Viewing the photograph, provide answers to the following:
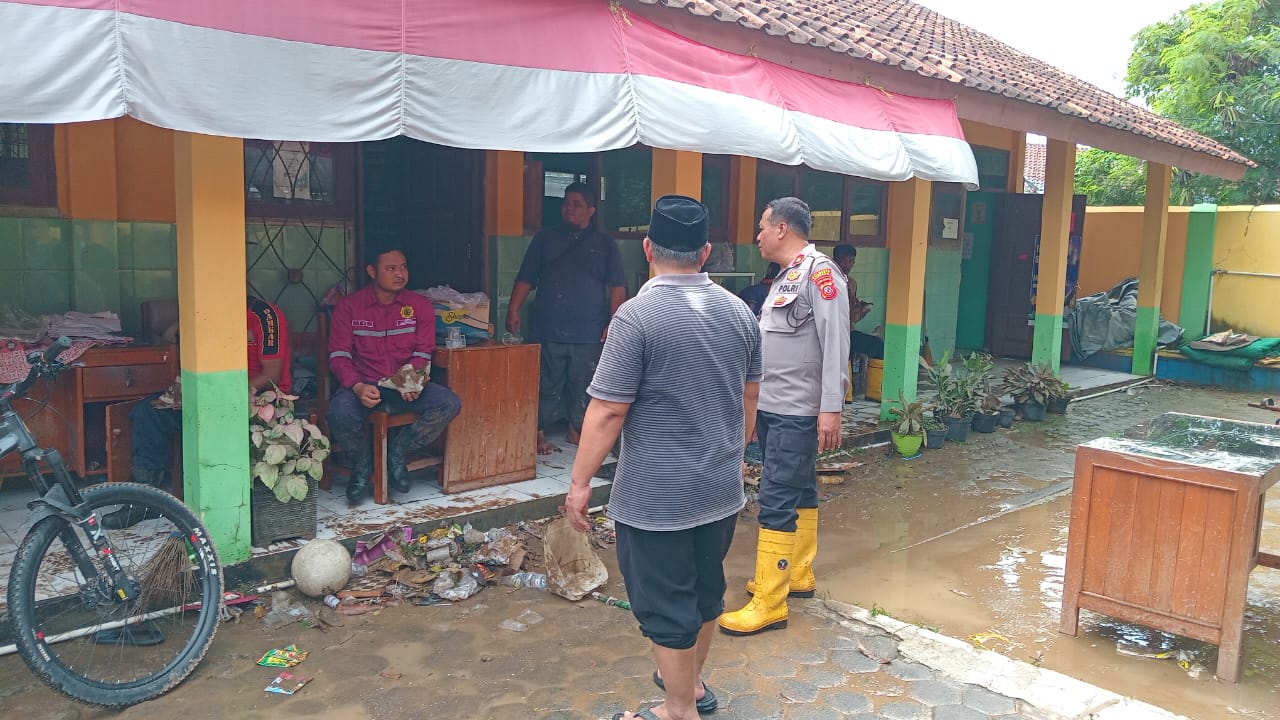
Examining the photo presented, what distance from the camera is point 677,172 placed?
19.7ft

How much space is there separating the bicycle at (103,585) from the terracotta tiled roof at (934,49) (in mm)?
3465

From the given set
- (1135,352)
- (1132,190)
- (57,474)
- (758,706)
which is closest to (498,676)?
(758,706)

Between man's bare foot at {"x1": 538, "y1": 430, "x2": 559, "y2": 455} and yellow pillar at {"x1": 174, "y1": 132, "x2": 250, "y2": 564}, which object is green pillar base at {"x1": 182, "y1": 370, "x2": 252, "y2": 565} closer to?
yellow pillar at {"x1": 174, "y1": 132, "x2": 250, "y2": 564}

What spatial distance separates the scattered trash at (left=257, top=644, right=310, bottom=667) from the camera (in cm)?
376

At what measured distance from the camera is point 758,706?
11.6 feet

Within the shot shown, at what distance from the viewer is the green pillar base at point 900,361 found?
8.34m

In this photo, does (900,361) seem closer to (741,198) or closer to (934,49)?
(741,198)

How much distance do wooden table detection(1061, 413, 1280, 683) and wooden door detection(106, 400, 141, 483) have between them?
4.70 meters

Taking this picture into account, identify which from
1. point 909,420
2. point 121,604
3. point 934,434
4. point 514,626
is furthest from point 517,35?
point 934,434

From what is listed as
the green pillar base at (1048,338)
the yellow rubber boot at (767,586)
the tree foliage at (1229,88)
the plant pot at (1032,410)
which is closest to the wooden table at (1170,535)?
the yellow rubber boot at (767,586)

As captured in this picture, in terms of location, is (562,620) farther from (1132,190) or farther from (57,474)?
(1132,190)

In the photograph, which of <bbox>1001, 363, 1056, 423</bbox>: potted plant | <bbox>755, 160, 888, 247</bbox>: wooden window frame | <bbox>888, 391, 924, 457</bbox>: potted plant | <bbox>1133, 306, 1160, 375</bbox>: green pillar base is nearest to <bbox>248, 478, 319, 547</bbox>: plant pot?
<bbox>888, 391, 924, 457</bbox>: potted plant

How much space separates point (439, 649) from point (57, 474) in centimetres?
159

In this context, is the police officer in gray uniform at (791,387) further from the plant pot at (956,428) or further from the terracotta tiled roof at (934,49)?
the plant pot at (956,428)
